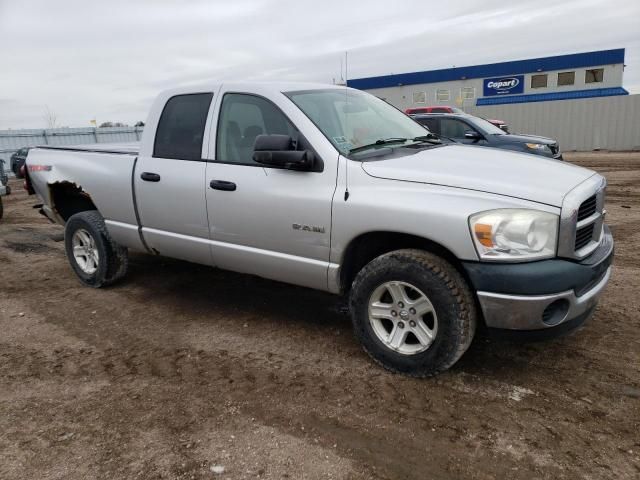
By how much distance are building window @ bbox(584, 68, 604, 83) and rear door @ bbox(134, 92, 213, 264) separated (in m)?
36.9

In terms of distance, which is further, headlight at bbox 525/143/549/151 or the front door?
headlight at bbox 525/143/549/151

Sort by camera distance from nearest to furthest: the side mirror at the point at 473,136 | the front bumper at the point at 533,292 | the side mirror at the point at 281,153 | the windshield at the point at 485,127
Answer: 1. the front bumper at the point at 533,292
2. the side mirror at the point at 281,153
3. the side mirror at the point at 473,136
4. the windshield at the point at 485,127

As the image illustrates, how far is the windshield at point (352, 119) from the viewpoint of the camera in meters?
3.82

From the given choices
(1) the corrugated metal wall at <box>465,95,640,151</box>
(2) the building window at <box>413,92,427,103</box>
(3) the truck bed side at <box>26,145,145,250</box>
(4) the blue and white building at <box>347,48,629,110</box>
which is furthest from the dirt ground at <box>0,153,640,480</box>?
(2) the building window at <box>413,92,427,103</box>

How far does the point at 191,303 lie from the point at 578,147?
2344 cm

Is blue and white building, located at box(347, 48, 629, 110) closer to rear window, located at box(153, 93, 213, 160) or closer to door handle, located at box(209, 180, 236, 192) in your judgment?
rear window, located at box(153, 93, 213, 160)

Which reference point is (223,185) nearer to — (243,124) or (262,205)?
(262,205)

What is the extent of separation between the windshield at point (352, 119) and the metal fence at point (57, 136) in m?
19.1

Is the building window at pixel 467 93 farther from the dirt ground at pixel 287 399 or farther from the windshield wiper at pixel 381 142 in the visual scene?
the windshield wiper at pixel 381 142

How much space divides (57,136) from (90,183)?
22.3 m

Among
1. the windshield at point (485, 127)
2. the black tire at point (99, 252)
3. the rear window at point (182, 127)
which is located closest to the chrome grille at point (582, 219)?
the rear window at point (182, 127)

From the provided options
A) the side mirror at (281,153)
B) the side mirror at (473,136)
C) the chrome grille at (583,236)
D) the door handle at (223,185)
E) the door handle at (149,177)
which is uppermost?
the side mirror at (281,153)

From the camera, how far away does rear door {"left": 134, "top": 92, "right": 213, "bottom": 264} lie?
14.2ft

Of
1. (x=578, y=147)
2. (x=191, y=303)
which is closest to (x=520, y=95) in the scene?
(x=578, y=147)
